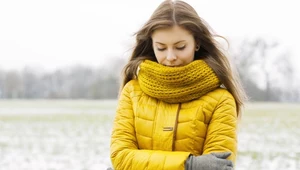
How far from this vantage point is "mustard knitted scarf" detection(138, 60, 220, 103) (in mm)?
2369

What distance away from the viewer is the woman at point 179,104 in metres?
2.31

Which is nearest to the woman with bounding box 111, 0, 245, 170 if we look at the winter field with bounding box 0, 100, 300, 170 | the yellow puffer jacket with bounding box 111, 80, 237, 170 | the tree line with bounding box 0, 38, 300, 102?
the yellow puffer jacket with bounding box 111, 80, 237, 170

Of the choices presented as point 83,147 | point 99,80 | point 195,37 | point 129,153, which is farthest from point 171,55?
point 99,80

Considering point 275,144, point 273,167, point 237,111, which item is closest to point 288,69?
point 275,144

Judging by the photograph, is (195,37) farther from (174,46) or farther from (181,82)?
(181,82)

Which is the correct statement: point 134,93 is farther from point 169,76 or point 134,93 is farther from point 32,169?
point 32,169

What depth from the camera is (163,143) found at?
7.66 ft

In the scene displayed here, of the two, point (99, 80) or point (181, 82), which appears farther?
point (99, 80)

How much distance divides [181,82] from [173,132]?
0.72 feet

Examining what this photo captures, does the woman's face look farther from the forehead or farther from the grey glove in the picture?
the grey glove

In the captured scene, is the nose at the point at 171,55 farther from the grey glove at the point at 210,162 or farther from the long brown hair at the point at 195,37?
the grey glove at the point at 210,162

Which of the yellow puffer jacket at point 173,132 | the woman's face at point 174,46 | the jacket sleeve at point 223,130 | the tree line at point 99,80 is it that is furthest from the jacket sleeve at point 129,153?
the tree line at point 99,80

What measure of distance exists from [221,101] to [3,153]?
9.05 meters

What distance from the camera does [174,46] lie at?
7.90ft
